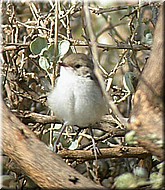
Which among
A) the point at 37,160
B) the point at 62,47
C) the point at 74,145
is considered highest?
the point at 62,47

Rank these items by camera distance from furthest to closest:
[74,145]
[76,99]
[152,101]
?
[74,145], [76,99], [152,101]

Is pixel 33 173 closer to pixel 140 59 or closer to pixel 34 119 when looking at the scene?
pixel 34 119

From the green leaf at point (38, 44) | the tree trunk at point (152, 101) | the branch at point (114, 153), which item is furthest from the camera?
the green leaf at point (38, 44)

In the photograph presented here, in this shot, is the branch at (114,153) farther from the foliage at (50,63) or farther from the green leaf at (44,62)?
the green leaf at (44,62)

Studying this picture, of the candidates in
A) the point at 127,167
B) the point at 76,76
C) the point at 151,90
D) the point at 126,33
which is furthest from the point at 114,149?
the point at 126,33

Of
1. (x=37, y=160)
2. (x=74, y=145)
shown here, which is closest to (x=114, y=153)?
(x=74, y=145)

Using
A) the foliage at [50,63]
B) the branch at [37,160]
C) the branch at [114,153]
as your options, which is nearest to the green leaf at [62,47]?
the foliage at [50,63]

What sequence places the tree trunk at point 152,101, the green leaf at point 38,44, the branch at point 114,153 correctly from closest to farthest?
the tree trunk at point 152,101 < the branch at point 114,153 < the green leaf at point 38,44

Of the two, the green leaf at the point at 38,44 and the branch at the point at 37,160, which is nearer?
the branch at the point at 37,160

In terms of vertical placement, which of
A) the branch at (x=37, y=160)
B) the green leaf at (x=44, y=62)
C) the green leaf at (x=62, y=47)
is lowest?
the branch at (x=37, y=160)

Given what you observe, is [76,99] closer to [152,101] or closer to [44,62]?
[44,62]
